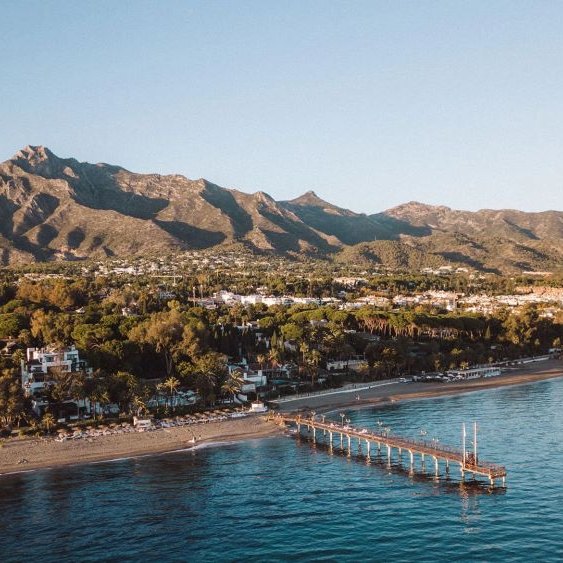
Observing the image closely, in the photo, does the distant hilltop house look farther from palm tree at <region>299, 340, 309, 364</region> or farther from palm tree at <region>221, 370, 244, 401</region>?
palm tree at <region>299, 340, 309, 364</region>

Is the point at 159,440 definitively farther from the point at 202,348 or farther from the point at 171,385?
the point at 202,348

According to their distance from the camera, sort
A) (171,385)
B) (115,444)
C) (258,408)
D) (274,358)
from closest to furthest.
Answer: (115,444), (171,385), (258,408), (274,358)

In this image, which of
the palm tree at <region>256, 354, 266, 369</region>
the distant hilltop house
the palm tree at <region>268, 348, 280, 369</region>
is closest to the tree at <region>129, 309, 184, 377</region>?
the distant hilltop house

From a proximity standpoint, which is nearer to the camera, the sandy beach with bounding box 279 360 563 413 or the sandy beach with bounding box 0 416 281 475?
the sandy beach with bounding box 0 416 281 475

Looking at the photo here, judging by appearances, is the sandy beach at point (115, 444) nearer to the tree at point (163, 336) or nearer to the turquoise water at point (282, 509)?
the turquoise water at point (282, 509)

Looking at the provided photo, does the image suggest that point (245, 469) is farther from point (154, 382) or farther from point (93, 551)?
point (154, 382)

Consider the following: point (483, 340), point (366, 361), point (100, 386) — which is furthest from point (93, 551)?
point (483, 340)

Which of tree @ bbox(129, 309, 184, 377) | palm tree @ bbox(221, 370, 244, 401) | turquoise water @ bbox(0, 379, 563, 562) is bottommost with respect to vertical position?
turquoise water @ bbox(0, 379, 563, 562)

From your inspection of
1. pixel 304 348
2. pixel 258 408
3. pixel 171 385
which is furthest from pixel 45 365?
pixel 304 348
